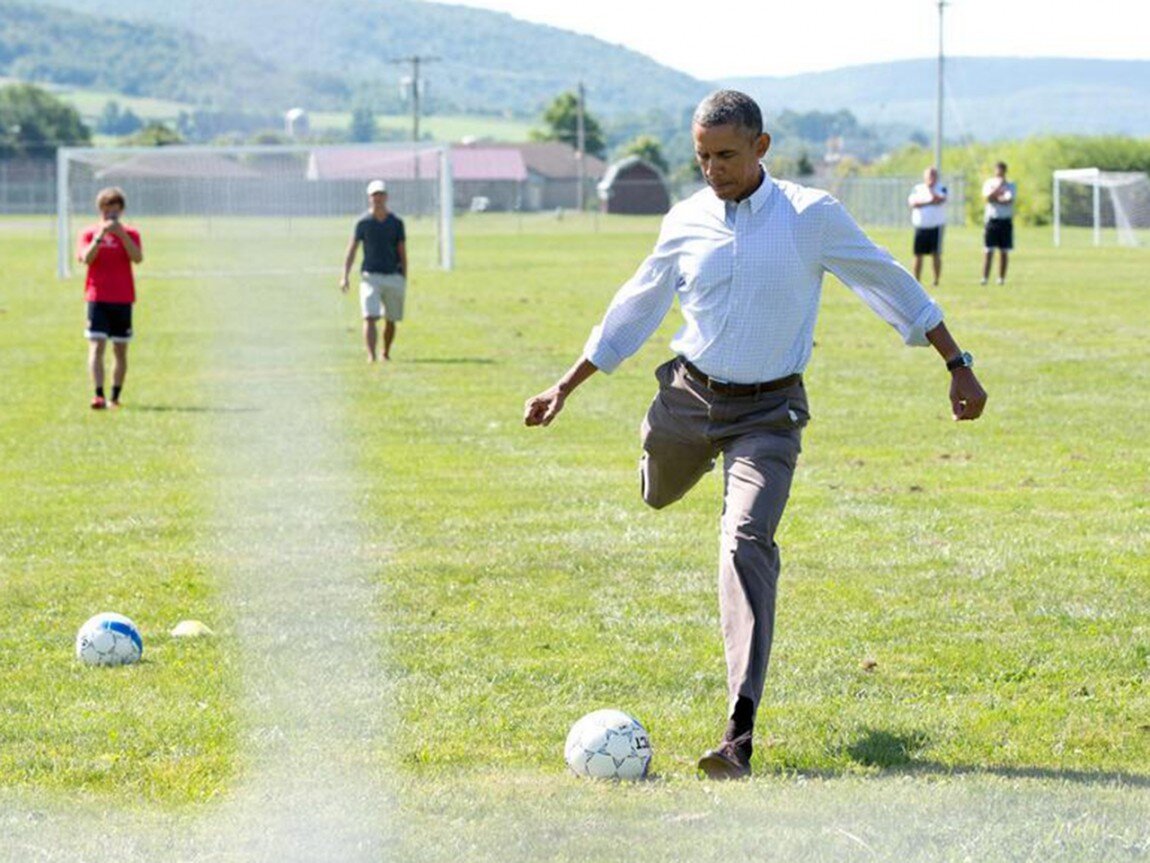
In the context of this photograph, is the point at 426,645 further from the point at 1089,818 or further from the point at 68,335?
the point at 68,335

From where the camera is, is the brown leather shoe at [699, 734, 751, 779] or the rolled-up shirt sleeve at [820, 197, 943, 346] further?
the rolled-up shirt sleeve at [820, 197, 943, 346]

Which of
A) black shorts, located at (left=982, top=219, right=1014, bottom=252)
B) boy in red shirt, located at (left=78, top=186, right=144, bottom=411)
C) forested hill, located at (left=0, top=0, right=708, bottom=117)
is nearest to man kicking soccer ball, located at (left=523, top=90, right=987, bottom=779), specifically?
forested hill, located at (left=0, top=0, right=708, bottom=117)

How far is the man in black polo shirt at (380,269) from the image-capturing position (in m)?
21.5

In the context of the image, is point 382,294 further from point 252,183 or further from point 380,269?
point 252,183

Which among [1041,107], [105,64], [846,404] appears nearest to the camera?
[105,64]

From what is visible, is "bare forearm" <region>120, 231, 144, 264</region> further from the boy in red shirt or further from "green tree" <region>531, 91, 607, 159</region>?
"green tree" <region>531, 91, 607, 159</region>

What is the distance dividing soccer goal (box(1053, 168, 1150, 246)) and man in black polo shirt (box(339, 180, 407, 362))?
34635 mm

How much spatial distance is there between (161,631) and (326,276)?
99.3 ft

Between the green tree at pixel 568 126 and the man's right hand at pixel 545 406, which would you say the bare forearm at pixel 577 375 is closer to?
the man's right hand at pixel 545 406

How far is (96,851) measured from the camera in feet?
18.1

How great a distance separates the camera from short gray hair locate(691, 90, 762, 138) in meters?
6.35

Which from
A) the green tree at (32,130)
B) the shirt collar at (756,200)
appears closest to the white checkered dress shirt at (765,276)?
the shirt collar at (756,200)

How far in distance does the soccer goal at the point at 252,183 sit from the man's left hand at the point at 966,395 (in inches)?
1446

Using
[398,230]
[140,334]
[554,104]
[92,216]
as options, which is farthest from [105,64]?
[554,104]
